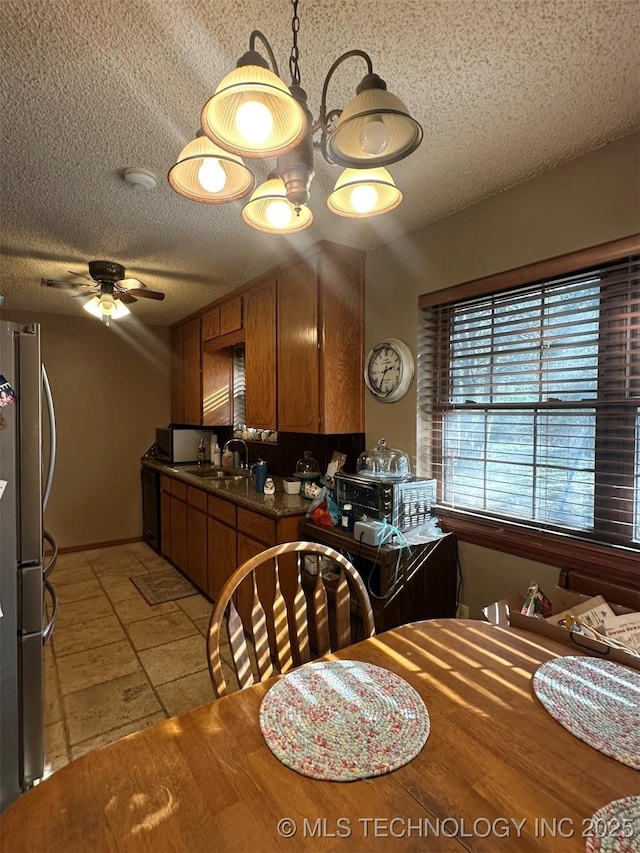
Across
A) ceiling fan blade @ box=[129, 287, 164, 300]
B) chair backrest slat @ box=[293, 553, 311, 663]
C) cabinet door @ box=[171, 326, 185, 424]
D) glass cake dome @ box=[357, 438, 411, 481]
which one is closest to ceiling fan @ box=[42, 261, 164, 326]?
ceiling fan blade @ box=[129, 287, 164, 300]

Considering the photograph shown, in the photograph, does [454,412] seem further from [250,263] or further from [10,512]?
[10,512]

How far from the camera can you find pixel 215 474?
409 centimetres

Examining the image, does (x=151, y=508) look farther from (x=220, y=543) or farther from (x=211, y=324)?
(x=211, y=324)

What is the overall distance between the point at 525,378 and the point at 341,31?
59.0 inches

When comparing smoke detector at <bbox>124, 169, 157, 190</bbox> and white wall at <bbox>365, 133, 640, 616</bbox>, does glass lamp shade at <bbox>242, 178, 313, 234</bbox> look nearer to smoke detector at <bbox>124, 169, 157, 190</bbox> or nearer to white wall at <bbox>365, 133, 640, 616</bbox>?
smoke detector at <bbox>124, 169, 157, 190</bbox>

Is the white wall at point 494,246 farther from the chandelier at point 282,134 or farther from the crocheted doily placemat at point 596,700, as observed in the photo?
the chandelier at point 282,134

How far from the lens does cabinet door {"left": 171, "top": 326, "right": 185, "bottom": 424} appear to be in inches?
186

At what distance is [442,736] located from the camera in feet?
2.84

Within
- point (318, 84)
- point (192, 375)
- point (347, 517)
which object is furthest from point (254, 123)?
point (192, 375)

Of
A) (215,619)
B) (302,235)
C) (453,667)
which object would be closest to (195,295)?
(302,235)

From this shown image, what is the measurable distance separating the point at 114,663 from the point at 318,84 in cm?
299

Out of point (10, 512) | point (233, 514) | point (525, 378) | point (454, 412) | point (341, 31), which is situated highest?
point (341, 31)

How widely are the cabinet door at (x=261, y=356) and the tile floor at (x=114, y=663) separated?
1523 mm

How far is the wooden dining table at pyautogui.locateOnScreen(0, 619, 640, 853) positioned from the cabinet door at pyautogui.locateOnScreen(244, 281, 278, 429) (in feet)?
7.83
